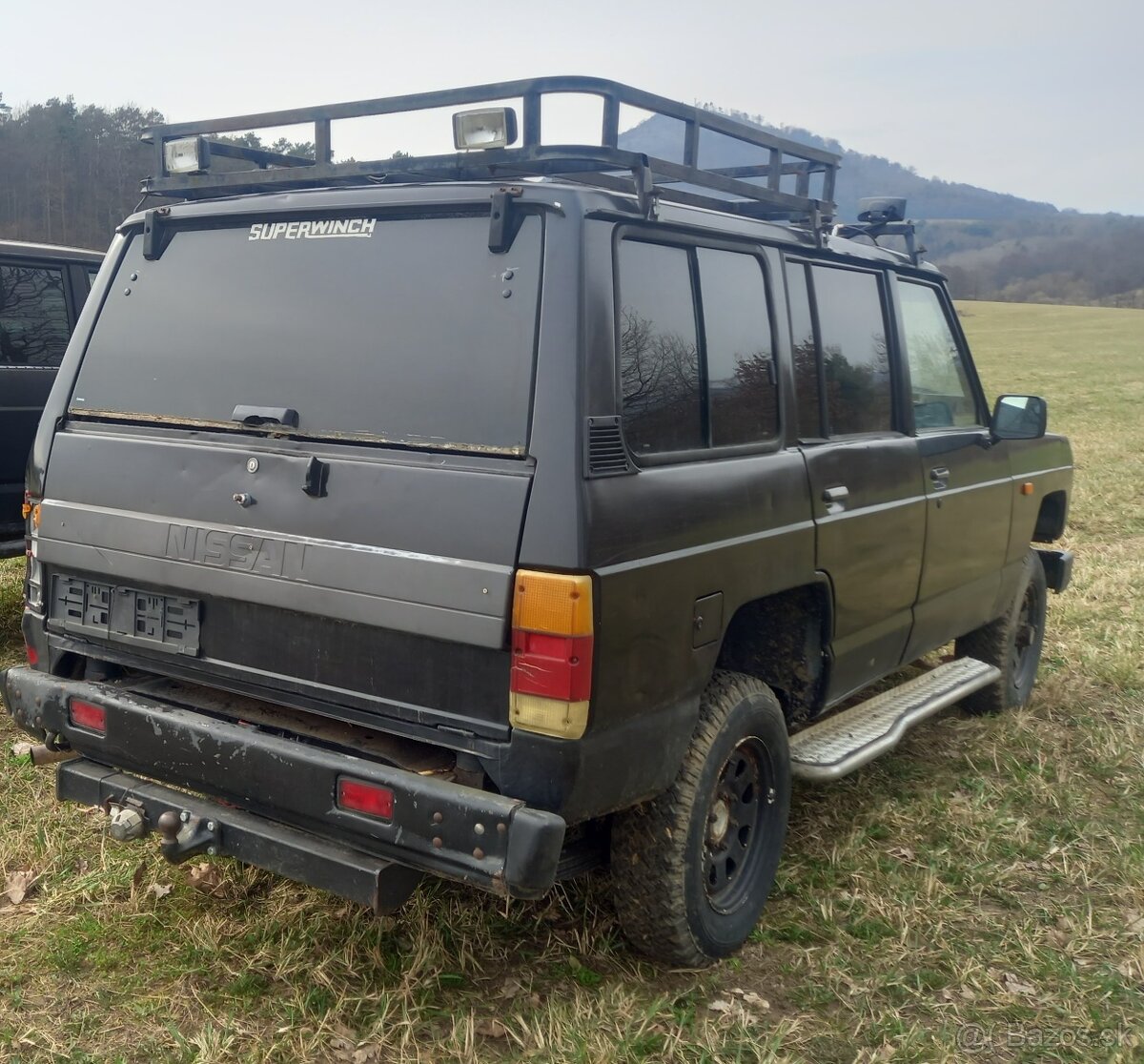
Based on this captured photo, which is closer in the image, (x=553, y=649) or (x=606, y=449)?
(x=553, y=649)

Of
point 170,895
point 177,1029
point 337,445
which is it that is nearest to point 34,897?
point 170,895

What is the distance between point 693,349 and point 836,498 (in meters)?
0.87

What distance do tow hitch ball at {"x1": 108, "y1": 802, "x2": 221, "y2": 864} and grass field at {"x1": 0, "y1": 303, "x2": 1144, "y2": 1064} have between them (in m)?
0.41

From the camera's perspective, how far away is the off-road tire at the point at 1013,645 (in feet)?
18.3

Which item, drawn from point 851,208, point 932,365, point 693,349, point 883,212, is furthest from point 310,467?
point 851,208

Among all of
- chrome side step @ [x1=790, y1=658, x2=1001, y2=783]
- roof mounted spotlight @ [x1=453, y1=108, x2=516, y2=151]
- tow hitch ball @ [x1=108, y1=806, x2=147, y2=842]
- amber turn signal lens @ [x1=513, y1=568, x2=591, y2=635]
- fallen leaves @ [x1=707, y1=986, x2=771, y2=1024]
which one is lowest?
fallen leaves @ [x1=707, y1=986, x2=771, y2=1024]

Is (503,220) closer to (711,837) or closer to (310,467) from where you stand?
(310,467)

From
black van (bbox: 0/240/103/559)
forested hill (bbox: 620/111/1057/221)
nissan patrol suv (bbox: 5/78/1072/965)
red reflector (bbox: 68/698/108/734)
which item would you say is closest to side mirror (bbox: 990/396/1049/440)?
nissan patrol suv (bbox: 5/78/1072/965)

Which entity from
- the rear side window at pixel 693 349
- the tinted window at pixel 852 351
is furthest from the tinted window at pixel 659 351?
the tinted window at pixel 852 351

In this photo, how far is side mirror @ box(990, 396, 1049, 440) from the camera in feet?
16.2

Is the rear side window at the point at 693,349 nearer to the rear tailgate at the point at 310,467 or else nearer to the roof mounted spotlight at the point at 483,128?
the rear tailgate at the point at 310,467

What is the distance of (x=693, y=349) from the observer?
318cm

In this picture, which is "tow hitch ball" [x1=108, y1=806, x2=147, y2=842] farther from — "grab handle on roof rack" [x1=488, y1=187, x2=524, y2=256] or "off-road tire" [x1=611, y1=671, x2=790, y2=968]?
"grab handle on roof rack" [x1=488, y1=187, x2=524, y2=256]

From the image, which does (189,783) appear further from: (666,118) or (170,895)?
(666,118)
